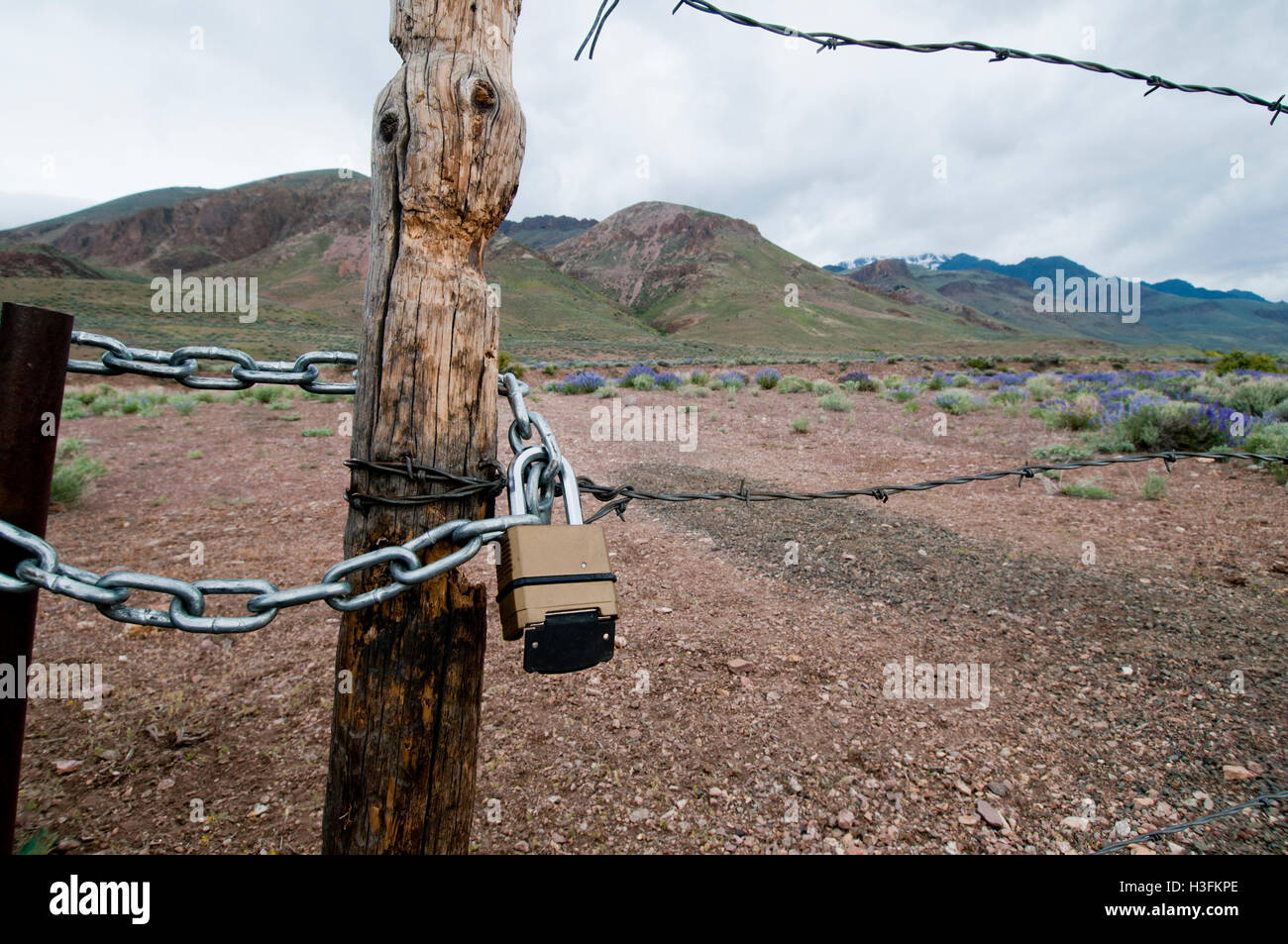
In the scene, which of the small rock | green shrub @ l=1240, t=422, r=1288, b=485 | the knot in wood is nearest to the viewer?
the knot in wood

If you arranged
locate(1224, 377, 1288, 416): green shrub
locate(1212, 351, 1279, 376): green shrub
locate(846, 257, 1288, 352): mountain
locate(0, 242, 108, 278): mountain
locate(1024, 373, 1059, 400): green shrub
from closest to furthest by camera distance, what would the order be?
1. locate(1224, 377, 1288, 416): green shrub
2. locate(1024, 373, 1059, 400): green shrub
3. locate(1212, 351, 1279, 376): green shrub
4. locate(0, 242, 108, 278): mountain
5. locate(846, 257, 1288, 352): mountain

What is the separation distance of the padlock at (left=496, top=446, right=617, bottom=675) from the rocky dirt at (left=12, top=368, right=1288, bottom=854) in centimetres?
182

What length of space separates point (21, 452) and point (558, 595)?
1035 millimetres

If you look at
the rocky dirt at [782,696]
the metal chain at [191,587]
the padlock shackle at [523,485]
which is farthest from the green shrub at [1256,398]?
the metal chain at [191,587]

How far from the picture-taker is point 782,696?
3.65 m

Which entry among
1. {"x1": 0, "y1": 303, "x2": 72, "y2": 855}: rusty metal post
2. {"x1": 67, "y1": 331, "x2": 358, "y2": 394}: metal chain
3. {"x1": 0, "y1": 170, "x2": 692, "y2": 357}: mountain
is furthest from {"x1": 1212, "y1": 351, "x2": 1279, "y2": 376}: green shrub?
{"x1": 0, "y1": 170, "x2": 692, "y2": 357}: mountain

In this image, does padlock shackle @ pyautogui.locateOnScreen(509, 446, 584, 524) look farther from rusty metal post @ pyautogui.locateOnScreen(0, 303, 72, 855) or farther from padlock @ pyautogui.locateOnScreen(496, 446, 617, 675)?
rusty metal post @ pyautogui.locateOnScreen(0, 303, 72, 855)

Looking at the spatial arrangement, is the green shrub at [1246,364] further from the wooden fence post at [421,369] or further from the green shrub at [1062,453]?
the wooden fence post at [421,369]

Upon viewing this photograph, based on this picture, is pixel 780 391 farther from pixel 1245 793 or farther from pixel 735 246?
pixel 735 246

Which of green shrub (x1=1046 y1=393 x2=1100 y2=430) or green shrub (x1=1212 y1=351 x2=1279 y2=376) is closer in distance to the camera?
green shrub (x1=1046 y1=393 x2=1100 y2=430)

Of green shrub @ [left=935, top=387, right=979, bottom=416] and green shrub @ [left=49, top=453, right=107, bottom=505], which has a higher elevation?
green shrub @ [left=935, top=387, right=979, bottom=416]

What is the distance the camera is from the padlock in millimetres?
1223

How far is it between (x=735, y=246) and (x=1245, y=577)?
124 metres
